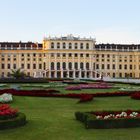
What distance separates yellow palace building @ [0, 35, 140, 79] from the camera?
91688 millimetres

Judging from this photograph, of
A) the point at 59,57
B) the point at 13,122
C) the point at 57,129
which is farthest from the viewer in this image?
the point at 59,57

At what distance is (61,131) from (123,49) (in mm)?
87305

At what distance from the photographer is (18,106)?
16.3m

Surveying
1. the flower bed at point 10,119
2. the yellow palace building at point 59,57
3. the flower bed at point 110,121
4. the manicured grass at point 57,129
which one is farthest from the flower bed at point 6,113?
the yellow palace building at point 59,57

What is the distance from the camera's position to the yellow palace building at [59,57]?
3610 inches

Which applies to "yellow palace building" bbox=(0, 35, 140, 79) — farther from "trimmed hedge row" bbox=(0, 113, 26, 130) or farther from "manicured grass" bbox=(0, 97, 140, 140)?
"trimmed hedge row" bbox=(0, 113, 26, 130)

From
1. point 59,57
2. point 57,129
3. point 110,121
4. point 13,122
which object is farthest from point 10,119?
point 59,57

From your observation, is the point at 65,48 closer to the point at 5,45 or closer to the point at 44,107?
the point at 5,45

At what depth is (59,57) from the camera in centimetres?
9281

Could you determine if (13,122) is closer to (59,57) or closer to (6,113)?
(6,113)

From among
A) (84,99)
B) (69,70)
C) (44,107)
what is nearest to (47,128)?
(44,107)

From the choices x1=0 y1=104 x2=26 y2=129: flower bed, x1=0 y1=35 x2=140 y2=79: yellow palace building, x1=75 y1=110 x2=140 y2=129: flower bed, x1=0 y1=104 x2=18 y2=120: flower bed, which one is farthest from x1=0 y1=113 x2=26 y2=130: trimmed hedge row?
x1=0 y1=35 x2=140 y2=79: yellow palace building

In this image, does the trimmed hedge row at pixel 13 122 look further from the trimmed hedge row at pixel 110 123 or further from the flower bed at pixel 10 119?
the trimmed hedge row at pixel 110 123

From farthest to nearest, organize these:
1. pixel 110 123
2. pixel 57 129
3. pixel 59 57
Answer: pixel 59 57
pixel 57 129
pixel 110 123
